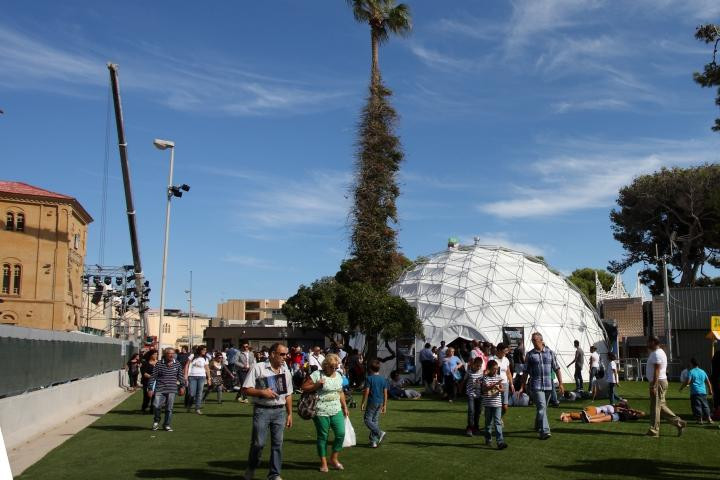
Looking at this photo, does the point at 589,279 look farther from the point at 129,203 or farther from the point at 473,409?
the point at 473,409

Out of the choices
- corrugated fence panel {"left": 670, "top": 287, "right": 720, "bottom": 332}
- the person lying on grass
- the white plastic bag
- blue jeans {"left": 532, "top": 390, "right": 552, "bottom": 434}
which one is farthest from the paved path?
corrugated fence panel {"left": 670, "top": 287, "right": 720, "bottom": 332}

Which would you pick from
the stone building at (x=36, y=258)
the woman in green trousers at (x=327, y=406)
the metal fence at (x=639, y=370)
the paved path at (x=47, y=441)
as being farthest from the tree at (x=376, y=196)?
the stone building at (x=36, y=258)

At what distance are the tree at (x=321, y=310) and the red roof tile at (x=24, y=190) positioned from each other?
34306mm

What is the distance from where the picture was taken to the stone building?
5831 cm

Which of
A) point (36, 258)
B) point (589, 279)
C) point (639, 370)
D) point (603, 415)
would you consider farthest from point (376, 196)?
point (589, 279)

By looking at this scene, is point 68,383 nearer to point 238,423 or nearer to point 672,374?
point 238,423

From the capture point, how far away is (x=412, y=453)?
10.9m

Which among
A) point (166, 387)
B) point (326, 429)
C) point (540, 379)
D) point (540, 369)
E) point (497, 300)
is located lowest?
point (326, 429)

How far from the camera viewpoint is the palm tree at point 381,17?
38281 mm

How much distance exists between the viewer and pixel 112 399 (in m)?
23.8

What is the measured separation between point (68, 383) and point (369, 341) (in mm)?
15663

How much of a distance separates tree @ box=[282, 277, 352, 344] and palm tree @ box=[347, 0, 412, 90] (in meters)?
12.7

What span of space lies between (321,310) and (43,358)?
18.2 m

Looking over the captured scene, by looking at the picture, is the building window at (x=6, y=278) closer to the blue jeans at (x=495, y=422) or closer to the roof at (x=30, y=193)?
the roof at (x=30, y=193)
